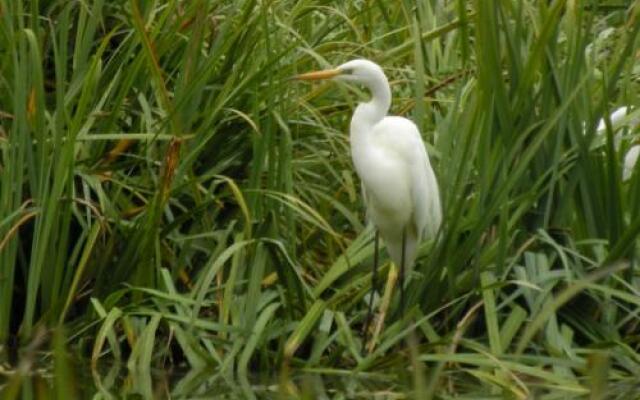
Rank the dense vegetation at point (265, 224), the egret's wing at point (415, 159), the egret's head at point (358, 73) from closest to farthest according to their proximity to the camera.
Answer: the dense vegetation at point (265, 224)
the egret's head at point (358, 73)
the egret's wing at point (415, 159)

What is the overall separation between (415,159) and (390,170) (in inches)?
4.8

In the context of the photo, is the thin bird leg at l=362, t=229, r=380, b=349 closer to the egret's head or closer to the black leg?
the black leg

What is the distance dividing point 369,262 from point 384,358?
2.17ft

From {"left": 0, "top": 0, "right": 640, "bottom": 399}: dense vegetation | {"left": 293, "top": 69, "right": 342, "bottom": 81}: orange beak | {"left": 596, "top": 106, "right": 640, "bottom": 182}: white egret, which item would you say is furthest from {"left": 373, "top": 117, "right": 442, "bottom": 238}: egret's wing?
{"left": 596, "top": 106, "right": 640, "bottom": 182}: white egret

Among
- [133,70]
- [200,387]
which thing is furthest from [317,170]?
[200,387]

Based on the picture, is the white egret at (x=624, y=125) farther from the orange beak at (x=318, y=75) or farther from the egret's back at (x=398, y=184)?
the orange beak at (x=318, y=75)

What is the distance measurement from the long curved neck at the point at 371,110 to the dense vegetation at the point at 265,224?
250 mm

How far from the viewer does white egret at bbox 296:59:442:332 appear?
4973mm

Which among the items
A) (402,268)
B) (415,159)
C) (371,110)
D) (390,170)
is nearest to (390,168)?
(390,170)

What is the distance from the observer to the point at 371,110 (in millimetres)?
4992

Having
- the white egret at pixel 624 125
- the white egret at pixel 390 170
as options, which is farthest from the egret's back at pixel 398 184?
the white egret at pixel 624 125

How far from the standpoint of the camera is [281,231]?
5.23 metres

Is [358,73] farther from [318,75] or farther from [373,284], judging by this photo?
[373,284]

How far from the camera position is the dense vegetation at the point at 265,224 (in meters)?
4.65
